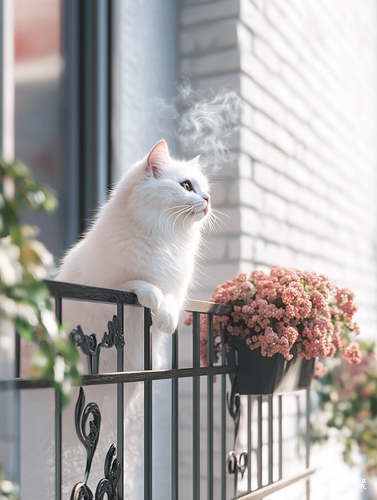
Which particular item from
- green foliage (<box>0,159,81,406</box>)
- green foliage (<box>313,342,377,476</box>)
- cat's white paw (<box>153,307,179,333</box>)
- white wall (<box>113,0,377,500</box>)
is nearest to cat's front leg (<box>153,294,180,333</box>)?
cat's white paw (<box>153,307,179,333</box>)

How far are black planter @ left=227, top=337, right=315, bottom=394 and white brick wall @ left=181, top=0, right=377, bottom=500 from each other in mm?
533

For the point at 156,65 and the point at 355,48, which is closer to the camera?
the point at 156,65

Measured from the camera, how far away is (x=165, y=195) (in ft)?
3.24

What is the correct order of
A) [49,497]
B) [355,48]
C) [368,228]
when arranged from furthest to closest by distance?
[368,228] < [355,48] < [49,497]

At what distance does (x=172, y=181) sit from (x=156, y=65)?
1.13 metres

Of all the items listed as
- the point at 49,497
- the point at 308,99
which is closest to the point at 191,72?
the point at 308,99

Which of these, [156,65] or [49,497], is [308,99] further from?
[49,497]

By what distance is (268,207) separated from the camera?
6.45 feet

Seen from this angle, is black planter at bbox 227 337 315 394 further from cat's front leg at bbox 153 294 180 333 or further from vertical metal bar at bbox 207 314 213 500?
cat's front leg at bbox 153 294 180 333

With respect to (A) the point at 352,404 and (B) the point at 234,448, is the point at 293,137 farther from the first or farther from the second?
(B) the point at 234,448

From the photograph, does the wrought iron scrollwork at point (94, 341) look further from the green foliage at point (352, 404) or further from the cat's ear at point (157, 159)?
the green foliage at point (352, 404)

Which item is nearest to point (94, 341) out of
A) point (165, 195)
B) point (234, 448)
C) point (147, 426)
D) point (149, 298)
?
point (149, 298)

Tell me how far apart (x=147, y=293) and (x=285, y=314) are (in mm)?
463

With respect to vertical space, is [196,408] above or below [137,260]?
below
